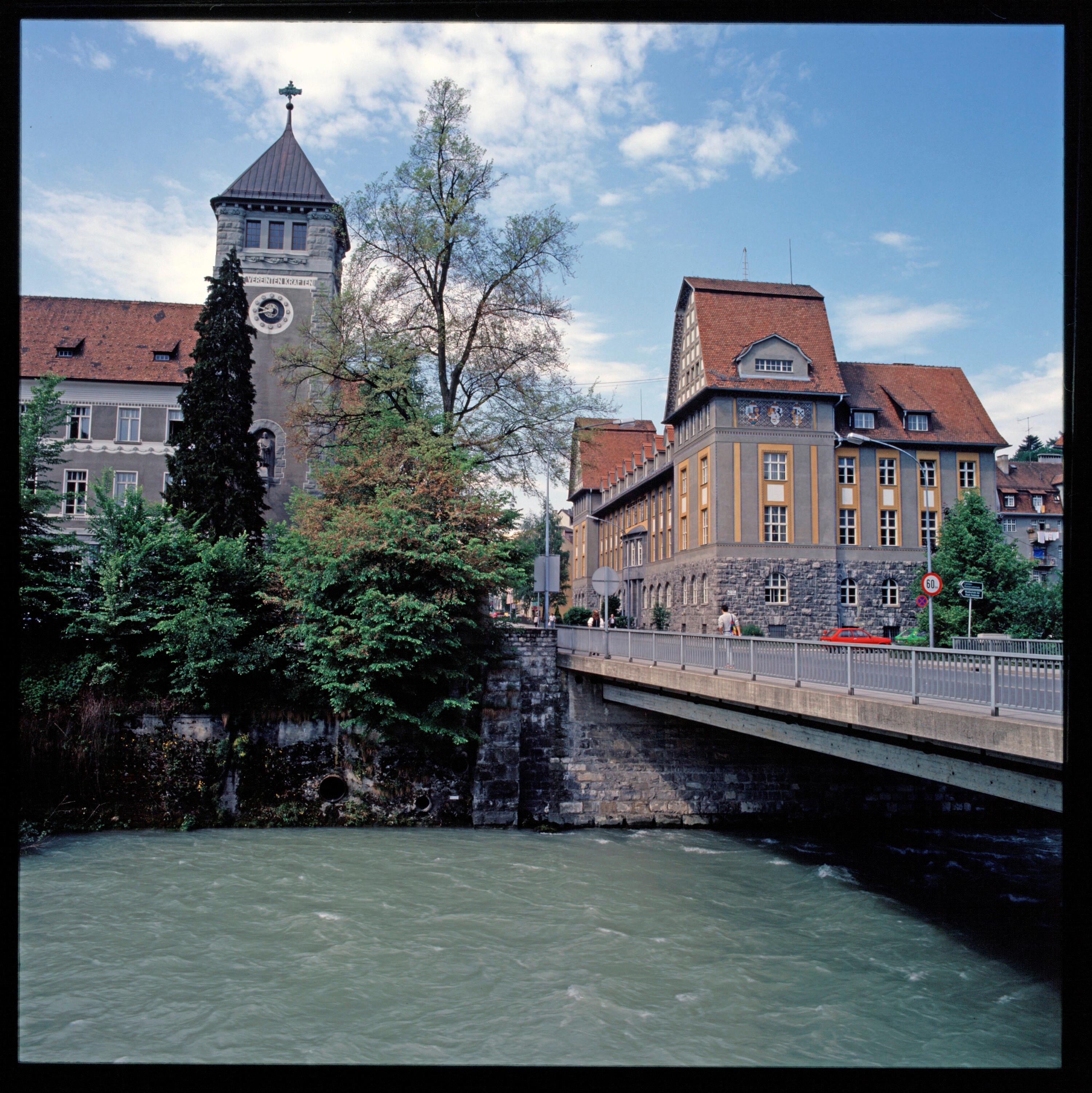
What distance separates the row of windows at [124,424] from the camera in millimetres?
35406

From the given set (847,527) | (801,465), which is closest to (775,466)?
(801,465)

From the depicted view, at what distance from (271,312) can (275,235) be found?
149 inches

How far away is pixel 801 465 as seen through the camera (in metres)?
37.9

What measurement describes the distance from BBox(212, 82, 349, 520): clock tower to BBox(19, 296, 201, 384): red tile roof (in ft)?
12.4

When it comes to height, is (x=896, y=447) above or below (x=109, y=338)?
below

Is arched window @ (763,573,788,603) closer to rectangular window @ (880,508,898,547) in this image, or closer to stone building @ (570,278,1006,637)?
stone building @ (570,278,1006,637)

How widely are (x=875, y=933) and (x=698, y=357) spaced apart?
30761mm

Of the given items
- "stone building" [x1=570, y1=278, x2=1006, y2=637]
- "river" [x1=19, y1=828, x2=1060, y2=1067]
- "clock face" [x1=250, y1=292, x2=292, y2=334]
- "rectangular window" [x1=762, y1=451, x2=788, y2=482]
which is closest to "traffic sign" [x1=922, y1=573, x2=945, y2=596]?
"river" [x1=19, y1=828, x2=1060, y2=1067]

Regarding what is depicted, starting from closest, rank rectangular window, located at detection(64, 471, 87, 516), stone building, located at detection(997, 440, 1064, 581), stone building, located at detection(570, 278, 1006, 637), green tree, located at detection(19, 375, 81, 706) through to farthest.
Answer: green tree, located at detection(19, 375, 81, 706) → rectangular window, located at detection(64, 471, 87, 516) → stone building, located at detection(570, 278, 1006, 637) → stone building, located at detection(997, 440, 1064, 581)

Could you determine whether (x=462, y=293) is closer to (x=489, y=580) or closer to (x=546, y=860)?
(x=489, y=580)

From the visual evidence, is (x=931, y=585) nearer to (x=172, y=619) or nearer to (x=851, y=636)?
(x=851, y=636)

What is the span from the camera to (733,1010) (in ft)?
31.2

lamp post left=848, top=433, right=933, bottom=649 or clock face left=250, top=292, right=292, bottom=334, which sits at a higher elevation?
clock face left=250, top=292, right=292, bottom=334

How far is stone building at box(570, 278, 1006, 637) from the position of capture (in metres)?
37.5
